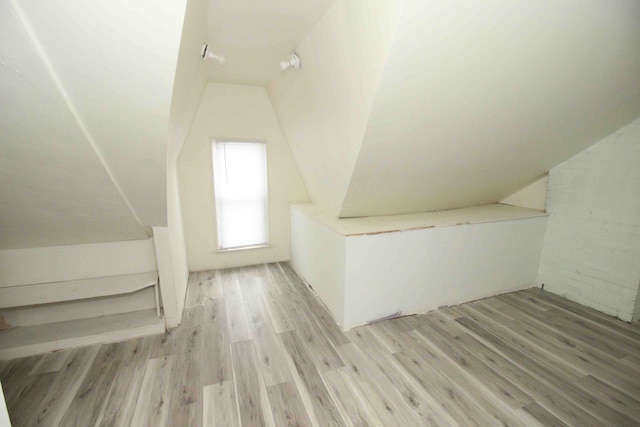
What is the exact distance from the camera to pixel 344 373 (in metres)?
1.88

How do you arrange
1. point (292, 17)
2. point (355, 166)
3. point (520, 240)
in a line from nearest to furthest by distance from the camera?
point (292, 17), point (355, 166), point (520, 240)

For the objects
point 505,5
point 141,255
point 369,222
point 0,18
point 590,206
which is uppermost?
point 505,5

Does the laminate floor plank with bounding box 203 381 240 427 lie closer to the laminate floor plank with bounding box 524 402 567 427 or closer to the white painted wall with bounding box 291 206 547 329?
the white painted wall with bounding box 291 206 547 329

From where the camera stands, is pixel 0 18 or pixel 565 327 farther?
pixel 565 327

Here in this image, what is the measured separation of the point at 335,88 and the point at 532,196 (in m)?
2.92

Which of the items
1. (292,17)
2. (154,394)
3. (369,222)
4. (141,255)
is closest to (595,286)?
(369,222)

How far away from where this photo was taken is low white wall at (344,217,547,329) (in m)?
2.32

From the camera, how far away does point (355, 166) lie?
2062mm

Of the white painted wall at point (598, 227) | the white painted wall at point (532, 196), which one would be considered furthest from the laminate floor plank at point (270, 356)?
the white painted wall at point (532, 196)

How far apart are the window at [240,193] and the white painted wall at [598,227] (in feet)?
11.2

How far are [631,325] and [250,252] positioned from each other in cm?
401

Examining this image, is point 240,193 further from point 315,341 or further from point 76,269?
point 315,341

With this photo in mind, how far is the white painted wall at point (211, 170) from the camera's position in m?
3.19

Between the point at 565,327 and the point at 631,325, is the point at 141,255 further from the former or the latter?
the point at 631,325
